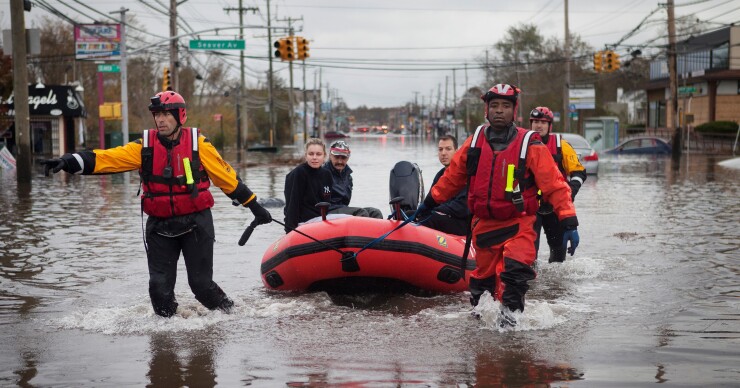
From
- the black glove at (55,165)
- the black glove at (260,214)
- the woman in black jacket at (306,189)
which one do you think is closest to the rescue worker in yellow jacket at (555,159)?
the woman in black jacket at (306,189)

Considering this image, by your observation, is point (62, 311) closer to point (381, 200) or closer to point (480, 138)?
point (480, 138)

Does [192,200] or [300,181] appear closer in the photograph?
[192,200]

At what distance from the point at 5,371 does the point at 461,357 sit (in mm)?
2935

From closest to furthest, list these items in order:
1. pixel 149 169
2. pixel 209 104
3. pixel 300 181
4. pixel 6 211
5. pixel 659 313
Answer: pixel 149 169 → pixel 659 313 → pixel 300 181 → pixel 6 211 → pixel 209 104

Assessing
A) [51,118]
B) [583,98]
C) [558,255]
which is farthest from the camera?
[583,98]

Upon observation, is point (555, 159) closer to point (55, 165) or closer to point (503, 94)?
point (503, 94)

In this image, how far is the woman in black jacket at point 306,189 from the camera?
9.41 metres

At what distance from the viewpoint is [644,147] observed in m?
48.2

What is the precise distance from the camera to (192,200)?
7180 millimetres

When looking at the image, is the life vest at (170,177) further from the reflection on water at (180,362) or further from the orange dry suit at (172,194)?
the reflection on water at (180,362)

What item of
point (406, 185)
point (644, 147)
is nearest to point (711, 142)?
point (644, 147)

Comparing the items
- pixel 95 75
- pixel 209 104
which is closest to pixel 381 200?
pixel 95 75

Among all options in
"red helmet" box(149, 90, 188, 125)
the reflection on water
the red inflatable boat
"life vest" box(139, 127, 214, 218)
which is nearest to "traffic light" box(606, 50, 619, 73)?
the red inflatable boat

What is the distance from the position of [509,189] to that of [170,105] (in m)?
2.56
